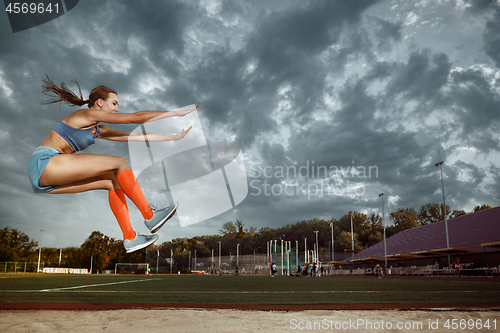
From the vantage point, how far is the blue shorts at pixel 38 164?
2.47 metres

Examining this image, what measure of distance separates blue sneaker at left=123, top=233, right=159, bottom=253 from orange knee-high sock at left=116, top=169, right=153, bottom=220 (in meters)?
0.16

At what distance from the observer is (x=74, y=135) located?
2637 millimetres

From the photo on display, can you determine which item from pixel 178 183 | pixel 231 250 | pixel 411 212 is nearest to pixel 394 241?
pixel 411 212

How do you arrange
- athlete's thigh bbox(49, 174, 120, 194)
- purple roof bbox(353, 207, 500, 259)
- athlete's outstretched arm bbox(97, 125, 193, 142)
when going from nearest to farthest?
athlete's thigh bbox(49, 174, 120, 194)
athlete's outstretched arm bbox(97, 125, 193, 142)
purple roof bbox(353, 207, 500, 259)

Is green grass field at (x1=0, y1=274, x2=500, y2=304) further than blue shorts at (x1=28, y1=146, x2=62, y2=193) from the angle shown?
Yes

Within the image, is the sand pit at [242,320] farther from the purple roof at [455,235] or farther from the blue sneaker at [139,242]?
the purple roof at [455,235]

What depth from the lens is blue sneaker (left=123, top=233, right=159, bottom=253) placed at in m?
2.54

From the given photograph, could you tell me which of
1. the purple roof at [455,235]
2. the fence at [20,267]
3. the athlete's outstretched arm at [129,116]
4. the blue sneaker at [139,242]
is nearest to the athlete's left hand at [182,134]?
the athlete's outstretched arm at [129,116]

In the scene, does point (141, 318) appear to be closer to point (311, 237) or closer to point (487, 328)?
point (487, 328)

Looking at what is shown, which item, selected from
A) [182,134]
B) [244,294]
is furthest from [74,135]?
[244,294]

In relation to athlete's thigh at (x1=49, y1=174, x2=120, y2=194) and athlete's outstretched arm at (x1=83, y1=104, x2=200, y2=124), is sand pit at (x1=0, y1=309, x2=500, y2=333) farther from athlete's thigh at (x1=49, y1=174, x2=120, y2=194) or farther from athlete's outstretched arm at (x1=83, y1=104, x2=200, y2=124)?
athlete's outstretched arm at (x1=83, y1=104, x2=200, y2=124)

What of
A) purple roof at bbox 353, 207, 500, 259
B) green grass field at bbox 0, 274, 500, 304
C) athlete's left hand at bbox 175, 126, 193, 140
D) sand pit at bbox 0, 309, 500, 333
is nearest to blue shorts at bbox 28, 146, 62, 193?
athlete's left hand at bbox 175, 126, 193, 140

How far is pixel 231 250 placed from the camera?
332ft

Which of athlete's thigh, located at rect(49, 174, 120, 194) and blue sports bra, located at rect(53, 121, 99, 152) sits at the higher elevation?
blue sports bra, located at rect(53, 121, 99, 152)
